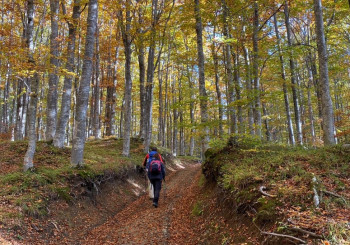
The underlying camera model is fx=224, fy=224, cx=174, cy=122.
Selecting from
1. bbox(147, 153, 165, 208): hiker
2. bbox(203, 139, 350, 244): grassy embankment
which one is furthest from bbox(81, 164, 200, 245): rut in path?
bbox(203, 139, 350, 244): grassy embankment

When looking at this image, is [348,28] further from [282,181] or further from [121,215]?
[121,215]

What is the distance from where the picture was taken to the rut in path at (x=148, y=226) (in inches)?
214

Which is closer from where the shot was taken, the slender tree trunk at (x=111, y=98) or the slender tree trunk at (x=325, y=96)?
the slender tree trunk at (x=325, y=96)

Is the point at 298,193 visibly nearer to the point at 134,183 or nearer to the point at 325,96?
the point at 325,96

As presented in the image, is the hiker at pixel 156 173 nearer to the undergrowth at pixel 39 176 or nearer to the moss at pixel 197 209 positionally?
the moss at pixel 197 209

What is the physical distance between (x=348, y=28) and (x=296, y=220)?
16.5 m

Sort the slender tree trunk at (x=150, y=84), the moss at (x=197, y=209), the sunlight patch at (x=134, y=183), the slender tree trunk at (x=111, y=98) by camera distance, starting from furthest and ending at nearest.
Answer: the slender tree trunk at (x=111, y=98) → the slender tree trunk at (x=150, y=84) → the sunlight patch at (x=134, y=183) → the moss at (x=197, y=209)

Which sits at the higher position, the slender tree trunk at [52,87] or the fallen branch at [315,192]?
the slender tree trunk at [52,87]

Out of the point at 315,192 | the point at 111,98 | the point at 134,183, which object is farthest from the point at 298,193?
the point at 111,98

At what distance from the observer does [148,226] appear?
→ 6.15 m

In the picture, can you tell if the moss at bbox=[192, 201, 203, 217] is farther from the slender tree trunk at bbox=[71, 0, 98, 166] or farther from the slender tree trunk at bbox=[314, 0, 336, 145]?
the slender tree trunk at bbox=[314, 0, 336, 145]

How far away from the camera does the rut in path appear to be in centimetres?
544

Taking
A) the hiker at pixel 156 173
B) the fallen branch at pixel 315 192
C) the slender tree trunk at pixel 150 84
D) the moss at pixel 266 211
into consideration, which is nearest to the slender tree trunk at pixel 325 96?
the fallen branch at pixel 315 192

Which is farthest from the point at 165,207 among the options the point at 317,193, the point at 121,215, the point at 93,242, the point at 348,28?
the point at 348,28
